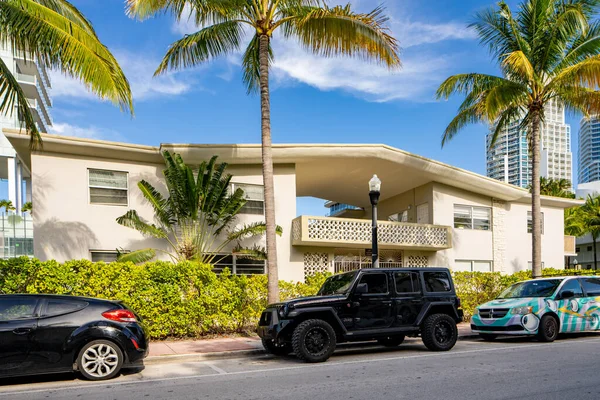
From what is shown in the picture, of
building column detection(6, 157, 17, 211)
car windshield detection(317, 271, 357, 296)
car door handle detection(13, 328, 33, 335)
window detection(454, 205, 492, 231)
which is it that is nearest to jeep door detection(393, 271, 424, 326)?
car windshield detection(317, 271, 357, 296)

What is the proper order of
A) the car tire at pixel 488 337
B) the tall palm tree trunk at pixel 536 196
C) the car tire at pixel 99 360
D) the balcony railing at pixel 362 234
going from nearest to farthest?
the car tire at pixel 99 360 < the car tire at pixel 488 337 < the tall palm tree trunk at pixel 536 196 < the balcony railing at pixel 362 234

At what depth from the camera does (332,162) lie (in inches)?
768

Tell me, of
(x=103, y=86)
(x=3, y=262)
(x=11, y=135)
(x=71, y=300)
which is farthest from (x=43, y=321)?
(x=11, y=135)

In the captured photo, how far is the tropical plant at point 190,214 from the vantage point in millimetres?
15891

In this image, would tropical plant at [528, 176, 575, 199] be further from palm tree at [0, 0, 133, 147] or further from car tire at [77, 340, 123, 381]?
car tire at [77, 340, 123, 381]

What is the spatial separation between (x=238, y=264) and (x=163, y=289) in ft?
19.5

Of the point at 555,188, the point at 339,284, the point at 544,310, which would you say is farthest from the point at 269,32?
the point at 555,188

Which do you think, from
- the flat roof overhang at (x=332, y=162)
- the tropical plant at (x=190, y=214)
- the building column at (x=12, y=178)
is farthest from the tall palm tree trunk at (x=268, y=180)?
the building column at (x=12, y=178)

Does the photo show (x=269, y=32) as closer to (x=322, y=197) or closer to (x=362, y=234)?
(x=362, y=234)

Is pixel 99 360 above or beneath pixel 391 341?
above

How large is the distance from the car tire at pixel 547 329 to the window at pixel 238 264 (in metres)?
9.48

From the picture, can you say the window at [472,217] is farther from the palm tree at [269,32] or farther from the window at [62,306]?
the window at [62,306]

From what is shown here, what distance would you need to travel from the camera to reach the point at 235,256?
18.4m

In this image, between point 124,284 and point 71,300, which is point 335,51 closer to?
point 124,284
